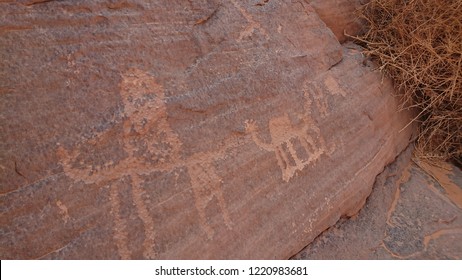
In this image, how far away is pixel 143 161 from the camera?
3.25 feet

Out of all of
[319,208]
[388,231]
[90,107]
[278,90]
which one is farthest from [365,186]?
[90,107]

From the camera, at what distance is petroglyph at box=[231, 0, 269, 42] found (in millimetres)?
1249

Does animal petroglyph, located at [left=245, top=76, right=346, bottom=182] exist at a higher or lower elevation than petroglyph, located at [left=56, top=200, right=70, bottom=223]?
lower

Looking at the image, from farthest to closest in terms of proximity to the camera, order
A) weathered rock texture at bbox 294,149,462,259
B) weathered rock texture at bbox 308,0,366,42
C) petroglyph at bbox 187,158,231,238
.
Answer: weathered rock texture at bbox 308,0,366,42 → weathered rock texture at bbox 294,149,462,259 → petroglyph at bbox 187,158,231,238

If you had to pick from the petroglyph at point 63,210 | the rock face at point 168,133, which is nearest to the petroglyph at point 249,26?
the rock face at point 168,133

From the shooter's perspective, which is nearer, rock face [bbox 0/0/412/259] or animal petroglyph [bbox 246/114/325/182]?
rock face [bbox 0/0/412/259]

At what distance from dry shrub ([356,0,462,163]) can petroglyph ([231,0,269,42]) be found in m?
0.53

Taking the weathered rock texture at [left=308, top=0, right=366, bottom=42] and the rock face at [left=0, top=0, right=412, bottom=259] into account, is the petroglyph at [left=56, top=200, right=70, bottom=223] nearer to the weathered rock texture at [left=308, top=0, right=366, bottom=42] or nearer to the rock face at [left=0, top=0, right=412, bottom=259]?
the rock face at [left=0, top=0, right=412, bottom=259]

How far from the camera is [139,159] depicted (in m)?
0.99

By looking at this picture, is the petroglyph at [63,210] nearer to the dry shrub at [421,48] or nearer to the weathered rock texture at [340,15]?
the weathered rock texture at [340,15]

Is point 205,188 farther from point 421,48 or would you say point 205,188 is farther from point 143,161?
point 421,48

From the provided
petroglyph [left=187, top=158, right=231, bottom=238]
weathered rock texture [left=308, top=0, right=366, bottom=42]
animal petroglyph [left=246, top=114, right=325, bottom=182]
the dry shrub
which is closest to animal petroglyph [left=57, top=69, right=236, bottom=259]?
petroglyph [left=187, top=158, right=231, bottom=238]

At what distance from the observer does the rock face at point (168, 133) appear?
0.90 m

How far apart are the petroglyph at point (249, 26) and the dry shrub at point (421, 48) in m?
0.53
